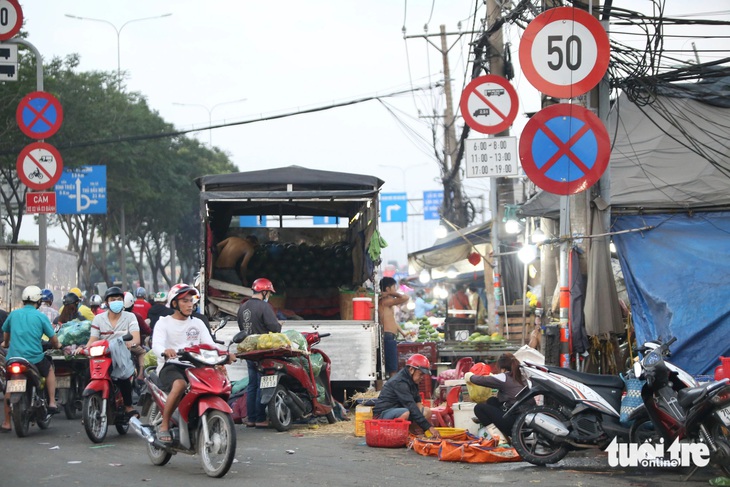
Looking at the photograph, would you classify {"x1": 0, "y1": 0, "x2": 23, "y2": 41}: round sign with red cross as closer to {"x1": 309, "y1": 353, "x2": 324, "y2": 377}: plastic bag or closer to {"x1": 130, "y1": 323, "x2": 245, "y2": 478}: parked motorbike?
{"x1": 309, "y1": 353, "x2": 324, "y2": 377}: plastic bag

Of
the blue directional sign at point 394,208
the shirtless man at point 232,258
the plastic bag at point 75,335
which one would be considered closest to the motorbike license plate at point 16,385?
the plastic bag at point 75,335

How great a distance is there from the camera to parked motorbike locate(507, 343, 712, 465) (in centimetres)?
943

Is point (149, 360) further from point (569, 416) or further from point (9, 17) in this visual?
point (9, 17)

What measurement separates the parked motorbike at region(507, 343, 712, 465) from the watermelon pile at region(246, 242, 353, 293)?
28.8 ft

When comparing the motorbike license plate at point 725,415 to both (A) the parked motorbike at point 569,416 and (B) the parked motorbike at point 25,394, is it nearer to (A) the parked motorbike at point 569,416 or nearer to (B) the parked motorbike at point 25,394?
(A) the parked motorbike at point 569,416

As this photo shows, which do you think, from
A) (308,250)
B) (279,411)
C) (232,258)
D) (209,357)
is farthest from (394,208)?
(209,357)

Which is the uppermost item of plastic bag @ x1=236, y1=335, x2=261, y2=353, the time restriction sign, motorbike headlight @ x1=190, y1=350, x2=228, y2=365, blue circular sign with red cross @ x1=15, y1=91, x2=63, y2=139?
blue circular sign with red cross @ x1=15, y1=91, x2=63, y2=139

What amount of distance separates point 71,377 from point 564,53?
7.69 m

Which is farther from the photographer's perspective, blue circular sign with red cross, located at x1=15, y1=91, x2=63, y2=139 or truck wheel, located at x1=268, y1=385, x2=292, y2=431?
blue circular sign with red cross, located at x1=15, y1=91, x2=63, y2=139

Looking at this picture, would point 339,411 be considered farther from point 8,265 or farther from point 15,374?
point 8,265

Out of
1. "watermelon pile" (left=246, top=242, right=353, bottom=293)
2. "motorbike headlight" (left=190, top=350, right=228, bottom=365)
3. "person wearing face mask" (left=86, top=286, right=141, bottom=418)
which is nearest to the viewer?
"motorbike headlight" (left=190, top=350, right=228, bottom=365)

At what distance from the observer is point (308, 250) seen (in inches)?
729

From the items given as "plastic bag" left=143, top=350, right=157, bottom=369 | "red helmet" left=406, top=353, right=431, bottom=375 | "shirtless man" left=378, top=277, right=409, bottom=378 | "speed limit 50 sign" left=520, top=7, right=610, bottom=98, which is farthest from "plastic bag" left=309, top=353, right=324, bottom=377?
"speed limit 50 sign" left=520, top=7, right=610, bottom=98

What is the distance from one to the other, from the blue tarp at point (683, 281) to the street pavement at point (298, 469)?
3144 mm
